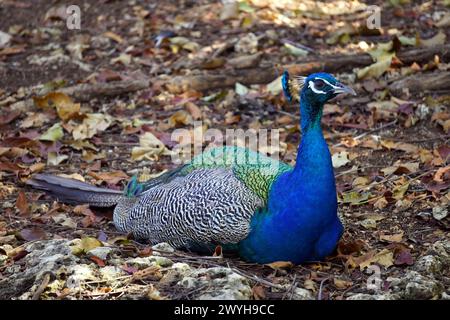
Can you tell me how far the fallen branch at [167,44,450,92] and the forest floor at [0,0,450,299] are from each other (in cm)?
1

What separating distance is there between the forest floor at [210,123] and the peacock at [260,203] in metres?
0.13

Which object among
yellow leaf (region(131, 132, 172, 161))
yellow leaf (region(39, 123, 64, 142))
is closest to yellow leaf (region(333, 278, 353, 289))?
yellow leaf (region(131, 132, 172, 161))

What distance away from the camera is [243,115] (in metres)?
6.71

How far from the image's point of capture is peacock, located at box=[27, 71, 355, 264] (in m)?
4.26

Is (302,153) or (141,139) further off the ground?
(302,153)

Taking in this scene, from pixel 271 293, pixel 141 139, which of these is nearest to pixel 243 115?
pixel 141 139

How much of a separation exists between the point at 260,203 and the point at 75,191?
1.54 meters

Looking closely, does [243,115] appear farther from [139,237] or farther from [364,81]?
[139,237]

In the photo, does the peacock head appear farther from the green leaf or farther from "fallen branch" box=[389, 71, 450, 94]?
"fallen branch" box=[389, 71, 450, 94]

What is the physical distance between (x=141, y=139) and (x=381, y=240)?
7.44ft

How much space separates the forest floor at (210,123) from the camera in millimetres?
4074

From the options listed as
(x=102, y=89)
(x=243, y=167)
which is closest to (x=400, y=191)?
(x=243, y=167)

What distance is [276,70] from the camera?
23.5 feet

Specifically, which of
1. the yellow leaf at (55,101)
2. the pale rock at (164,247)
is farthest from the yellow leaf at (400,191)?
the yellow leaf at (55,101)
